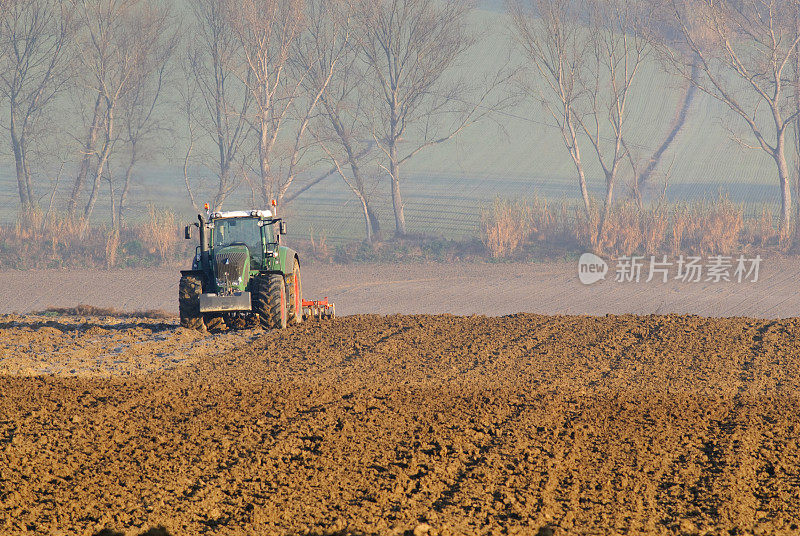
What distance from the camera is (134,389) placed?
1052 centimetres

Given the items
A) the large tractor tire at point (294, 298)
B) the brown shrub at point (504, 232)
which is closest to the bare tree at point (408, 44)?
the brown shrub at point (504, 232)

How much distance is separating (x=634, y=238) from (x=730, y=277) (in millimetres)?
4323

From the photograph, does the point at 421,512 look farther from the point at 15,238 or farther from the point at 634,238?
the point at 15,238

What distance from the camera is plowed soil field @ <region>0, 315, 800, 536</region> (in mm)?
6059

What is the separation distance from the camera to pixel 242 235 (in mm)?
15328

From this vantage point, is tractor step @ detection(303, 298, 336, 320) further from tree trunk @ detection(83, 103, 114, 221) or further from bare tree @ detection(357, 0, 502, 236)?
tree trunk @ detection(83, 103, 114, 221)

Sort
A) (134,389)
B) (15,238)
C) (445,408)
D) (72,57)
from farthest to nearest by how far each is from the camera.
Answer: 1. (72,57)
2. (15,238)
3. (134,389)
4. (445,408)

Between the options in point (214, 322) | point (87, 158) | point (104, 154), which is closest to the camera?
point (214, 322)

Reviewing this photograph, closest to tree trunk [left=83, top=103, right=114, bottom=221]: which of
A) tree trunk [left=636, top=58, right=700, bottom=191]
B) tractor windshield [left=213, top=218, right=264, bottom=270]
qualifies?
tractor windshield [left=213, top=218, right=264, bottom=270]

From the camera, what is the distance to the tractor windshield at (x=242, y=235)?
15234 millimetres

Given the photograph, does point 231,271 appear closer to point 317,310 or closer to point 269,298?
point 269,298

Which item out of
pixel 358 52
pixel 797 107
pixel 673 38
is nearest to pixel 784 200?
pixel 797 107

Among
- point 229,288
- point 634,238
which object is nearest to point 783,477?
point 229,288

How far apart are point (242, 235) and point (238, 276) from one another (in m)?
1.19
